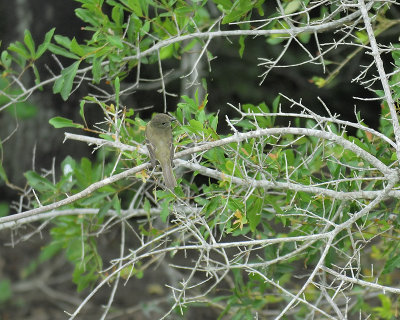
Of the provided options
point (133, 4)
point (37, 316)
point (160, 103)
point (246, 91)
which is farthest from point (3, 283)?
point (133, 4)

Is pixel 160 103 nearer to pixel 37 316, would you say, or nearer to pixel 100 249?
pixel 100 249

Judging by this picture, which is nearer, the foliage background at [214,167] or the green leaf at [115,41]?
the foliage background at [214,167]

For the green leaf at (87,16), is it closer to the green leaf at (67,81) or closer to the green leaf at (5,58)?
the green leaf at (67,81)

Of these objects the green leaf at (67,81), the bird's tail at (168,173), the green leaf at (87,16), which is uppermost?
the green leaf at (87,16)

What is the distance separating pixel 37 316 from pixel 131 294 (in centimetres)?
122

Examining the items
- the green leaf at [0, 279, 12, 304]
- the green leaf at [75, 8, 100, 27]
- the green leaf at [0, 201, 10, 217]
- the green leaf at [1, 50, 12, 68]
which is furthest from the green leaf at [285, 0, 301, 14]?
the green leaf at [0, 279, 12, 304]

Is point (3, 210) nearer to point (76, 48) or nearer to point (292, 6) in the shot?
point (76, 48)

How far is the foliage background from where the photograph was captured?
13.2 feet

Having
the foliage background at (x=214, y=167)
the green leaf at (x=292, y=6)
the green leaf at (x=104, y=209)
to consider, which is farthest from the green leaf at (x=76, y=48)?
the green leaf at (x=292, y=6)

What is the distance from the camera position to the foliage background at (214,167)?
4.01m

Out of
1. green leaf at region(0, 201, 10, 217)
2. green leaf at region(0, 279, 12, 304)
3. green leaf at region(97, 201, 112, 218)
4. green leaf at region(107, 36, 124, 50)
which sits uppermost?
green leaf at region(107, 36, 124, 50)

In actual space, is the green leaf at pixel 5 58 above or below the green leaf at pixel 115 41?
below

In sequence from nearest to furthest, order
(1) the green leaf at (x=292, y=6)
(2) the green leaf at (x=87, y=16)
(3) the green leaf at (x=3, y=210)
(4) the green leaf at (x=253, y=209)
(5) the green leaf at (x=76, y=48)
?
(4) the green leaf at (x=253, y=209), (5) the green leaf at (x=76, y=48), (2) the green leaf at (x=87, y=16), (1) the green leaf at (x=292, y=6), (3) the green leaf at (x=3, y=210)

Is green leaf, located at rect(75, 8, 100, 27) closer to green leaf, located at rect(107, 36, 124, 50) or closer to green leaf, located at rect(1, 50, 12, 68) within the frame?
green leaf, located at rect(107, 36, 124, 50)
